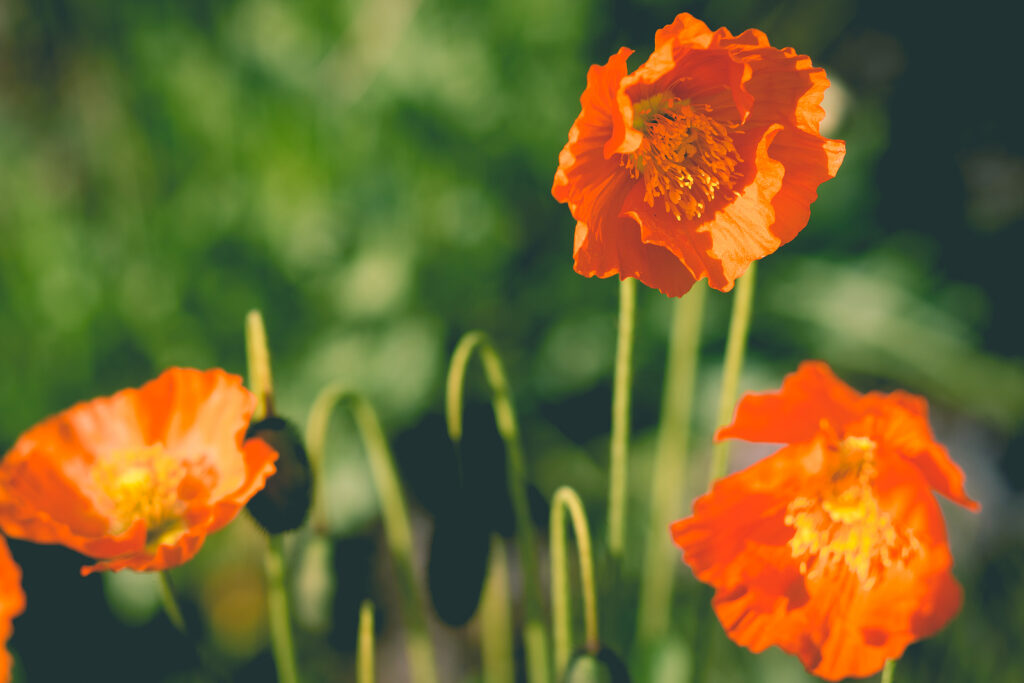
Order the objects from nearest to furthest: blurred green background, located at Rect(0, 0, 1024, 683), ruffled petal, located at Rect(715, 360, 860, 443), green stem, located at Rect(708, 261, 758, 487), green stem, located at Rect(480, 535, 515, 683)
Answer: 1. ruffled petal, located at Rect(715, 360, 860, 443)
2. green stem, located at Rect(708, 261, 758, 487)
3. green stem, located at Rect(480, 535, 515, 683)
4. blurred green background, located at Rect(0, 0, 1024, 683)

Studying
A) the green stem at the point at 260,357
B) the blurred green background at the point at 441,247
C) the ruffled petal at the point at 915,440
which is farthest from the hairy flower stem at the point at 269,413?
the blurred green background at the point at 441,247

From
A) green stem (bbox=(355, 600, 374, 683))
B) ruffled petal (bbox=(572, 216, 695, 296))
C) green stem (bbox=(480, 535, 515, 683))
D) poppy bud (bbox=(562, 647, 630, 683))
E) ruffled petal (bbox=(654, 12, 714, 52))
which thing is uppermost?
ruffled petal (bbox=(654, 12, 714, 52))

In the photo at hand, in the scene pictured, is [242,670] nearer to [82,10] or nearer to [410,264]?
[410,264]

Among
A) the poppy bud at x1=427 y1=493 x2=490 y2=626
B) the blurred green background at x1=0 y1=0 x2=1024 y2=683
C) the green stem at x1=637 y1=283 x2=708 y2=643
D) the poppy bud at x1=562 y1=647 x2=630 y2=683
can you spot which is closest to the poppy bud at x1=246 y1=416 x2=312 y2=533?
the poppy bud at x1=427 y1=493 x2=490 y2=626

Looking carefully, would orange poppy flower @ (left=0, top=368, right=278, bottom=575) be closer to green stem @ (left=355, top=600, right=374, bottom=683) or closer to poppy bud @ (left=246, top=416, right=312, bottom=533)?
poppy bud @ (left=246, top=416, right=312, bottom=533)

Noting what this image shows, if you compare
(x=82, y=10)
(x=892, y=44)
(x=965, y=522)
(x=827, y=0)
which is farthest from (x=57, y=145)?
(x=965, y=522)

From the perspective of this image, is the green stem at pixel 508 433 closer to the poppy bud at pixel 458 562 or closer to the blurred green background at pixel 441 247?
the poppy bud at pixel 458 562

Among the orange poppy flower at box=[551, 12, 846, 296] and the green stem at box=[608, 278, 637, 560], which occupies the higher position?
the orange poppy flower at box=[551, 12, 846, 296]
